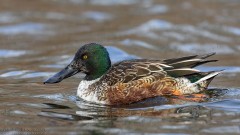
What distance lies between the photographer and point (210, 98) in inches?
418

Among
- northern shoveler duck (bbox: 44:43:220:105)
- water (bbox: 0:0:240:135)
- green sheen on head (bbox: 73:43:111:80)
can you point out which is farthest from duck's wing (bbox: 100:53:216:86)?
water (bbox: 0:0:240:135)

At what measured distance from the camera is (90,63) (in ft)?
35.9

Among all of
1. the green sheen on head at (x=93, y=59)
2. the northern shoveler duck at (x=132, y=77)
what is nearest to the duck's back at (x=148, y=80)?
the northern shoveler duck at (x=132, y=77)

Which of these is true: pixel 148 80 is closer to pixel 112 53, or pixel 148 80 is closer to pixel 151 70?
pixel 151 70

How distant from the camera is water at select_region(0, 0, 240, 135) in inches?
358

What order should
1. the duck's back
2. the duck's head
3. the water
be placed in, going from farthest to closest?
the duck's head, the duck's back, the water

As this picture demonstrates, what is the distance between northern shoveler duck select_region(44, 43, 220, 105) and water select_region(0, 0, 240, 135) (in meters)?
0.19

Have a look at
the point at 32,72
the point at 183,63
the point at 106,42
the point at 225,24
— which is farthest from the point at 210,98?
the point at 225,24

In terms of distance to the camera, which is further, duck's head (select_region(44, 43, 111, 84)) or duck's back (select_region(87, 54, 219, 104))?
duck's head (select_region(44, 43, 111, 84))

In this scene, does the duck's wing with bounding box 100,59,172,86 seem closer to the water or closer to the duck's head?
the duck's head

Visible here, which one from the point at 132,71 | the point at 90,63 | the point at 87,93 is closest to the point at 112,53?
the point at 90,63

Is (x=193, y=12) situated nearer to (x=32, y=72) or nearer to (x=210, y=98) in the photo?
(x=32, y=72)

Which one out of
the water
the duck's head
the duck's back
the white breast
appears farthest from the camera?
the duck's head

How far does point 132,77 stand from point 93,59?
0.74 metres
